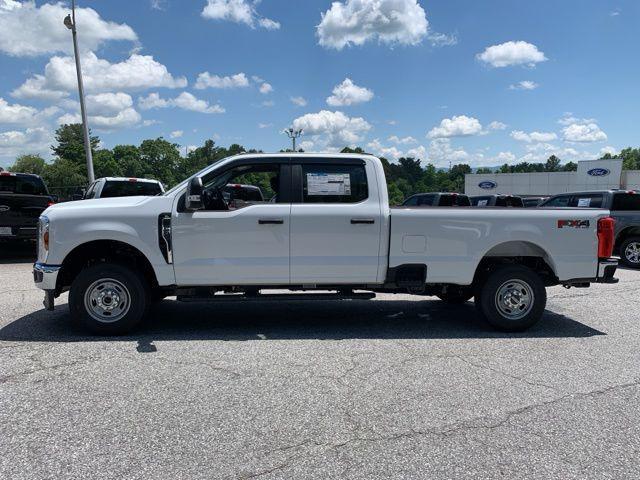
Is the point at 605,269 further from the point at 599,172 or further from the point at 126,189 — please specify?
the point at 599,172

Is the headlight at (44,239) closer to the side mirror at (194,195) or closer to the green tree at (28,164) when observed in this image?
the side mirror at (194,195)

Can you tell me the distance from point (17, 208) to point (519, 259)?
10568 millimetres

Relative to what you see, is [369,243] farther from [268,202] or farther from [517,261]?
[517,261]

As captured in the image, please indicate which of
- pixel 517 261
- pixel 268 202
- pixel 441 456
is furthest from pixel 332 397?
pixel 517 261

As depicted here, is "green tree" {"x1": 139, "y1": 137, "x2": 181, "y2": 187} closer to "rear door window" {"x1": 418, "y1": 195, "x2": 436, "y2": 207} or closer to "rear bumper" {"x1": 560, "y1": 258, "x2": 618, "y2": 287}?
"rear door window" {"x1": 418, "y1": 195, "x2": 436, "y2": 207}

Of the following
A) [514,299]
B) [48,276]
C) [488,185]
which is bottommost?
[514,299]

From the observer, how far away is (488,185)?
5547 centimetres

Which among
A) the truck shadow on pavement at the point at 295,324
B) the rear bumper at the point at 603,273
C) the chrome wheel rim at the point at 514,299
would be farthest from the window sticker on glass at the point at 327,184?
the rear bumper at the point at 603,273

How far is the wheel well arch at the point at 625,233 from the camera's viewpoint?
39.2ft

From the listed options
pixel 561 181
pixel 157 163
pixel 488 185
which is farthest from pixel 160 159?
pixel 561 181

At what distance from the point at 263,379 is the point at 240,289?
5.36ft

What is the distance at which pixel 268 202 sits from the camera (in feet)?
19.3

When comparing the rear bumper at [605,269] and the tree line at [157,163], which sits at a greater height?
the tree line at [157,163]

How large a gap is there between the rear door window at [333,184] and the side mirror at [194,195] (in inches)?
46.2
